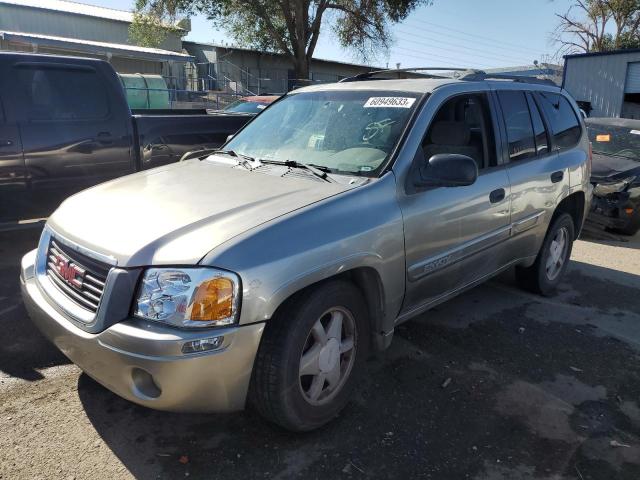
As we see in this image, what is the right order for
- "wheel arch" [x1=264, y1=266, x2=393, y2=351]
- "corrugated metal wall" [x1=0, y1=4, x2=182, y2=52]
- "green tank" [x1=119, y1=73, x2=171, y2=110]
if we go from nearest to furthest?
"wheel arch" [x1=264, y1=266, x2=393, y2=351] < "green tank" [x1=119, y1=73, x2=171, y2=110] < "corrugated metal wall" [x1=0, y1=4, x2=182, y2=52]

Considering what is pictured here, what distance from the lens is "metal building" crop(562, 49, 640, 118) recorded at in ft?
68.2

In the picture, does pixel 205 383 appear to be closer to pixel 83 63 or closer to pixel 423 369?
pixel 423 369

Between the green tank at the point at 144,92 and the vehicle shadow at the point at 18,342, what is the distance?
12141 mm

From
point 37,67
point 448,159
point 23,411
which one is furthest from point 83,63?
point 448,159

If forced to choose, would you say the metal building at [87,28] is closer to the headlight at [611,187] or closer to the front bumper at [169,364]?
the headlight at [611,187]

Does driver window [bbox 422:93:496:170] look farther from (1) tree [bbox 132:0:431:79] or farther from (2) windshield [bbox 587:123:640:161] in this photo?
(1) tree [bbox 132:0:431:79]

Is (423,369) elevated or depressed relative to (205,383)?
depressed

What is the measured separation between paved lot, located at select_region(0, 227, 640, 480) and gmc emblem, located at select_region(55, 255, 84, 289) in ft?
2.59

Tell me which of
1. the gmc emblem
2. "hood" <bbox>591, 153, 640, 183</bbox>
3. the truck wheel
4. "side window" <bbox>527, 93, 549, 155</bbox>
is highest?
"side window" <bbox>527, 93, 549, 155</bbox>

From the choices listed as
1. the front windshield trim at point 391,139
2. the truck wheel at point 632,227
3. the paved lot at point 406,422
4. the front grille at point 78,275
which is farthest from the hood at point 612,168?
the front grille at point 78,275

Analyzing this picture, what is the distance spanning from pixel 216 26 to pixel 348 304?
27.5 m

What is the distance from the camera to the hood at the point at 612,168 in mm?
7586

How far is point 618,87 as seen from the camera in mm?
21141

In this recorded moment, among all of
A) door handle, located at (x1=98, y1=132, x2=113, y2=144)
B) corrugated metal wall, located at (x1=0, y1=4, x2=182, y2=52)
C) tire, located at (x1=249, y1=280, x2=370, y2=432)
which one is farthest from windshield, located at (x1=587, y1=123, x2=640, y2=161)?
corrugated metal wall, located at (x1=0, y1=4, x2=182, y2=52)
